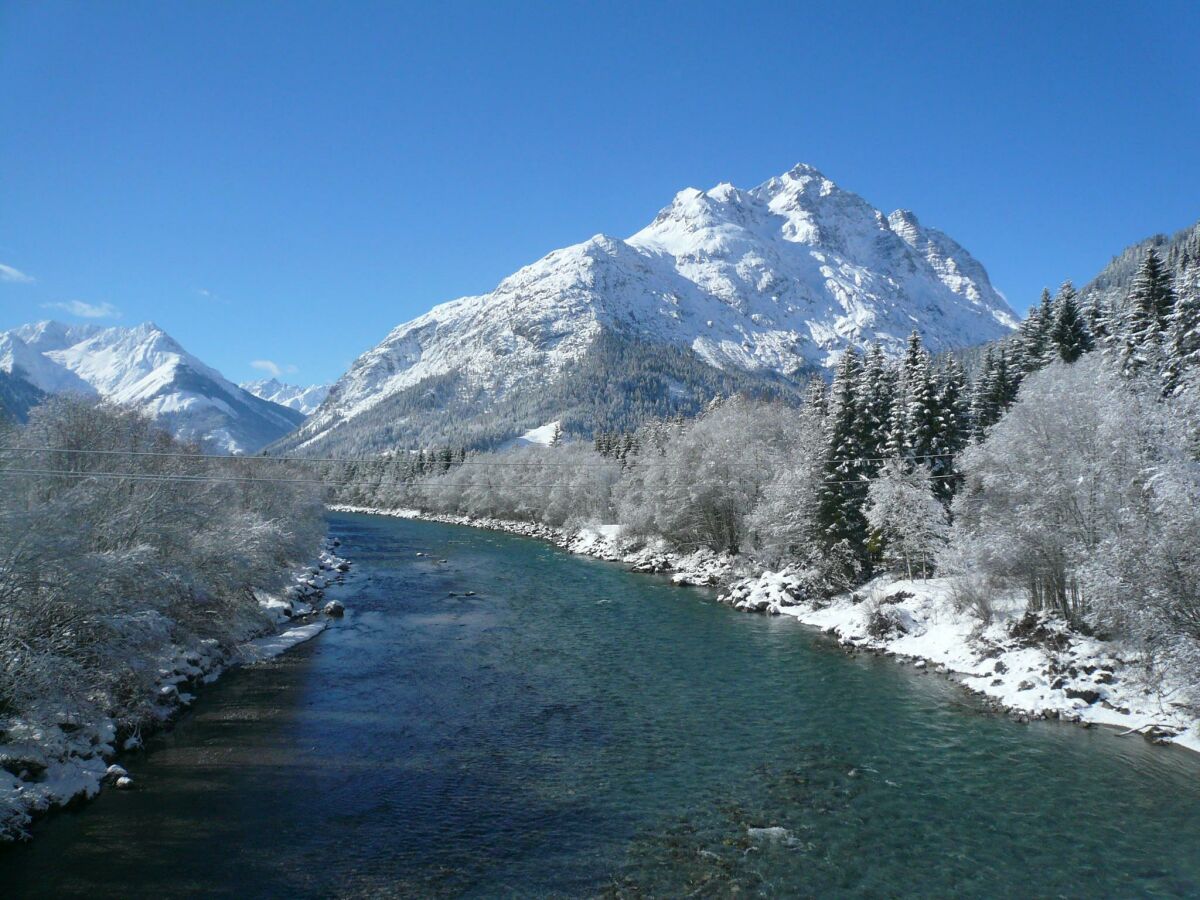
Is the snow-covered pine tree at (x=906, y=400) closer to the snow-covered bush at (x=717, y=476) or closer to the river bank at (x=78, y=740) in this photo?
the snow-covered bush at (x=717, y=476)

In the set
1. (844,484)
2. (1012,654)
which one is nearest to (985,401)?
(844,484)

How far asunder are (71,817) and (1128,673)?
1367 inches

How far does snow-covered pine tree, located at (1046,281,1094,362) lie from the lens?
44844 mm

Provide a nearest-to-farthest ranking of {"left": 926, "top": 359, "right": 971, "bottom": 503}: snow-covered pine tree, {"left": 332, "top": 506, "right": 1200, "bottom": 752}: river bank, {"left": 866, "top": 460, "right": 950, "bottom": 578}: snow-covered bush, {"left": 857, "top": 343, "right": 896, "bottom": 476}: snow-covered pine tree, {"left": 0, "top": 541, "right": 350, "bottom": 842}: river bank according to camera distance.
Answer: {"left": 0, "top": 541, "right": 350, "bottom": 842}: river bank, {"left": 332, "top": 506, "right": 1200, "bottom": 752}: river bank, {"left": 866, "top": 460, "right": 950, "bottom": 578}: snow-covered bush, {"left": 926, "top": 359, "right": 971, "bottom": 503}: snow-covered pine tree, {"left": 857, "top": 343, "right": 896, "bottom": 476}: snow-covered pine tree

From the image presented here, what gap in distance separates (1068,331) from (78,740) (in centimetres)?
5623

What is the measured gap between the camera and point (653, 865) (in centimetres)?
1524

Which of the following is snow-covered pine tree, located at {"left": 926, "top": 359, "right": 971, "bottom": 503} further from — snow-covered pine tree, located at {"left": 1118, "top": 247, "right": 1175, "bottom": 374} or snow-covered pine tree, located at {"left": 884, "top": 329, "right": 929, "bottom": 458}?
snow-covered pine tree, located at {"left": 1118, "top": 247, "right": 1175, "bottom": 374}

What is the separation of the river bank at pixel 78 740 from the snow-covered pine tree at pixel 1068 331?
52396 millimetres

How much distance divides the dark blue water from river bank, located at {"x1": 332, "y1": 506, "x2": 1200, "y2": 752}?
1371 millimetres

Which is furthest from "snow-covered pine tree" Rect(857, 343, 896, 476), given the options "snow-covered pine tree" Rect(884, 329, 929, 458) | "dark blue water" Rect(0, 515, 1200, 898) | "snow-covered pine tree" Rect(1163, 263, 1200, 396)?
"dark blue water" Rect(0, 515, 1200, 898)

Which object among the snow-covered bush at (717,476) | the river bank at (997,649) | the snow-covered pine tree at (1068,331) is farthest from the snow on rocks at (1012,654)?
the snow-covered pine tree at (1068,331)

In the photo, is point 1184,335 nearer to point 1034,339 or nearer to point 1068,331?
point 1068,331

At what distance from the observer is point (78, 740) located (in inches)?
752

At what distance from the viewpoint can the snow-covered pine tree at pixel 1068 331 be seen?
44844 mm
